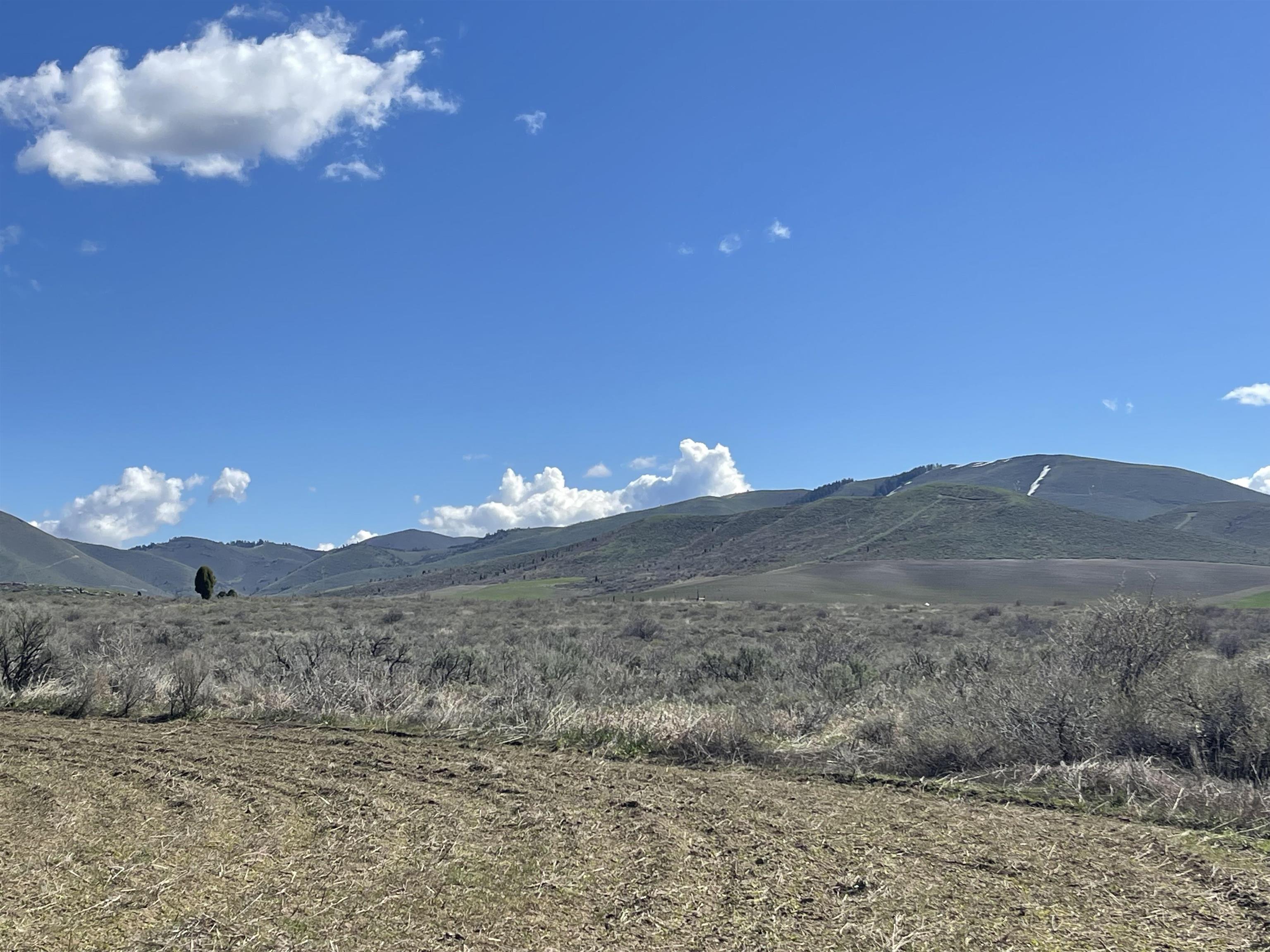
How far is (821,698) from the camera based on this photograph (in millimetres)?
12188

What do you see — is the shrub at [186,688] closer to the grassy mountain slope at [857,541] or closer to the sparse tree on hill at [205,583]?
the sparse tree on hill at [205,583]

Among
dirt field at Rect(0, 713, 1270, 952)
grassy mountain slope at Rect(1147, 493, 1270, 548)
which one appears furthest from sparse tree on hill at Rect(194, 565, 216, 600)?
grassy mountain slope at Rect(1147, 493, 1270, 548)

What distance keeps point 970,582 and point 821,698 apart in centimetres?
7048

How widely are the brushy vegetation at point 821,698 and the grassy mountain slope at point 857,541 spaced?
78960mm

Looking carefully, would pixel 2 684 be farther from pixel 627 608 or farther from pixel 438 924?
pixel 627 608

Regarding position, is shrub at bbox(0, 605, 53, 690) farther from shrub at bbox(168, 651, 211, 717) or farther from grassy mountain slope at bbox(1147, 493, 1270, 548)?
grassy mountain slope at bbox(1147, 493, 1270, 548)

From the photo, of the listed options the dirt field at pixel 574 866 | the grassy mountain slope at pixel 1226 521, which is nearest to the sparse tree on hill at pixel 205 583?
the dirt field at pixel 574 866

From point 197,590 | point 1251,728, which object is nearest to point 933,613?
point 1251,728

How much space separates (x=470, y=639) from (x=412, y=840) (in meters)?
20.6

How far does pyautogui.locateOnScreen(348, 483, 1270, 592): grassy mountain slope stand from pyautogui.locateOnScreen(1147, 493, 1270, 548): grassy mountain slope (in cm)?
2328

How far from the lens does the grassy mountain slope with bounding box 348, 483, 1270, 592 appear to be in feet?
395

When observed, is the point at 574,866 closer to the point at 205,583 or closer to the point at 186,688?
the point at 186,688

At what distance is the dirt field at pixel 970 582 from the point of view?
66500 mm

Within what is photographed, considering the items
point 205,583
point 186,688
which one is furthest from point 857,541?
point 186,688
